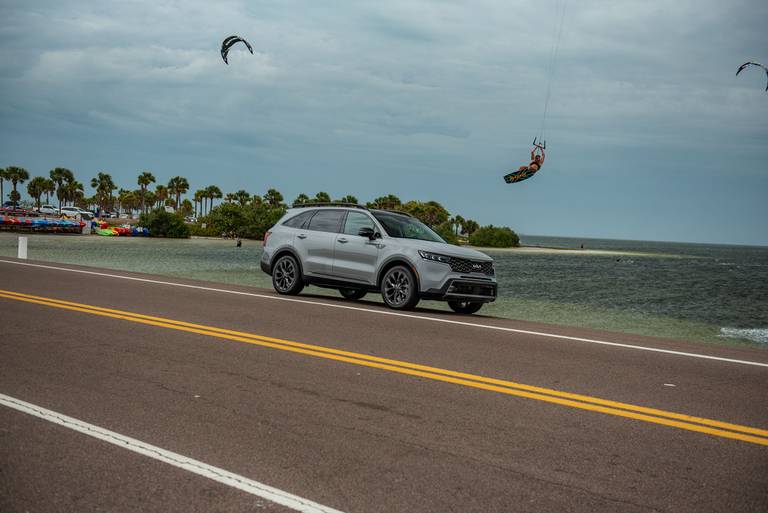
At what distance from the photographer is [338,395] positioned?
257 inches

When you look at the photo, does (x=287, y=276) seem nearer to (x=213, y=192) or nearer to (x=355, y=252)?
(x=355, y=252)

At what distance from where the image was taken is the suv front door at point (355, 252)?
46.8ft

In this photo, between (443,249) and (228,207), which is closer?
(443,249)

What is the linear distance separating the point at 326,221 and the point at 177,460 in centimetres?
1091

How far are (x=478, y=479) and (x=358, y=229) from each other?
34.6 feet

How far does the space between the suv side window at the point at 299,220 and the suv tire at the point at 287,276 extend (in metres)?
0.71

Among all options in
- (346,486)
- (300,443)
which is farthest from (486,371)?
(346,486)

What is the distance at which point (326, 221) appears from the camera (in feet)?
50.5

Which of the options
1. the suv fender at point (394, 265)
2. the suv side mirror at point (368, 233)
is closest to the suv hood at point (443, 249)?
the suv fender at point (394, 265)

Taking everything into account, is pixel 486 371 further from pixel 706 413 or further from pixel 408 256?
pixel 408 256

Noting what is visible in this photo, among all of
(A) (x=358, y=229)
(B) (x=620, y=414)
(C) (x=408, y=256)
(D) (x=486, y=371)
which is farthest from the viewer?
(A) (x=358, y=229)

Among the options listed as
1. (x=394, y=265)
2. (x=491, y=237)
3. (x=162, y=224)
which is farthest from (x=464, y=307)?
(x=491, y=237)

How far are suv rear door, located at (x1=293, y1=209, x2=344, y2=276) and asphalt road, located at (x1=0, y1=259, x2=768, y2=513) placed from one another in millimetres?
4039

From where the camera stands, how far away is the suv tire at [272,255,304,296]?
51.0 feet
